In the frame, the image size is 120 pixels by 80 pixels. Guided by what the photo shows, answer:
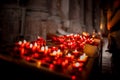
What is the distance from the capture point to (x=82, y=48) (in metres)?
6.05

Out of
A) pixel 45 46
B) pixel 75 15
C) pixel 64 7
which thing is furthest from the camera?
pixel 75 15

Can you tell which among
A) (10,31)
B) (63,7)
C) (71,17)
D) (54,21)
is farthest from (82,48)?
(71,17)

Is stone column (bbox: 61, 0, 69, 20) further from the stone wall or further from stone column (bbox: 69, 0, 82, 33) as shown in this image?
the stone wall

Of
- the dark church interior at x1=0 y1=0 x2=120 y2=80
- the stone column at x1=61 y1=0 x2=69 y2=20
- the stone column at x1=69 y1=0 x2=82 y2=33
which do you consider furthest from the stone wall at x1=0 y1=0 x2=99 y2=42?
the stone column at x1=69 y1=0 x2=82 y2=33

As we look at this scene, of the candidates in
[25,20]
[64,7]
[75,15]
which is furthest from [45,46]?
[75,15]

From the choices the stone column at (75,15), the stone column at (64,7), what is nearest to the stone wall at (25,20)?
the stone column at (64,7)

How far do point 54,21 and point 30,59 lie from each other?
8170 mm

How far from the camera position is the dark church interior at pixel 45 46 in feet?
10.0

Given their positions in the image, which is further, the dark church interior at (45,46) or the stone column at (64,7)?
the stone column at (64,7)

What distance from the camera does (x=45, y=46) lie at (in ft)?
18.0

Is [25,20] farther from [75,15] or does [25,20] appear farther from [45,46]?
[75,15]

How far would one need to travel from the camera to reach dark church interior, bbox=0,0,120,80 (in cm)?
306

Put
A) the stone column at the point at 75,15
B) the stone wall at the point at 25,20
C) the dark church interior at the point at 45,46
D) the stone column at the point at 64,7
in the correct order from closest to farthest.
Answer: the dark church interior at the point at 45,46
the stone wall at the point at 25,20
the stone column at the point at 64,7
the stone column at the point at 75,15

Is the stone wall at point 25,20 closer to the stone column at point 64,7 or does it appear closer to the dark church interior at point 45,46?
the dark church interior at point 45,46
